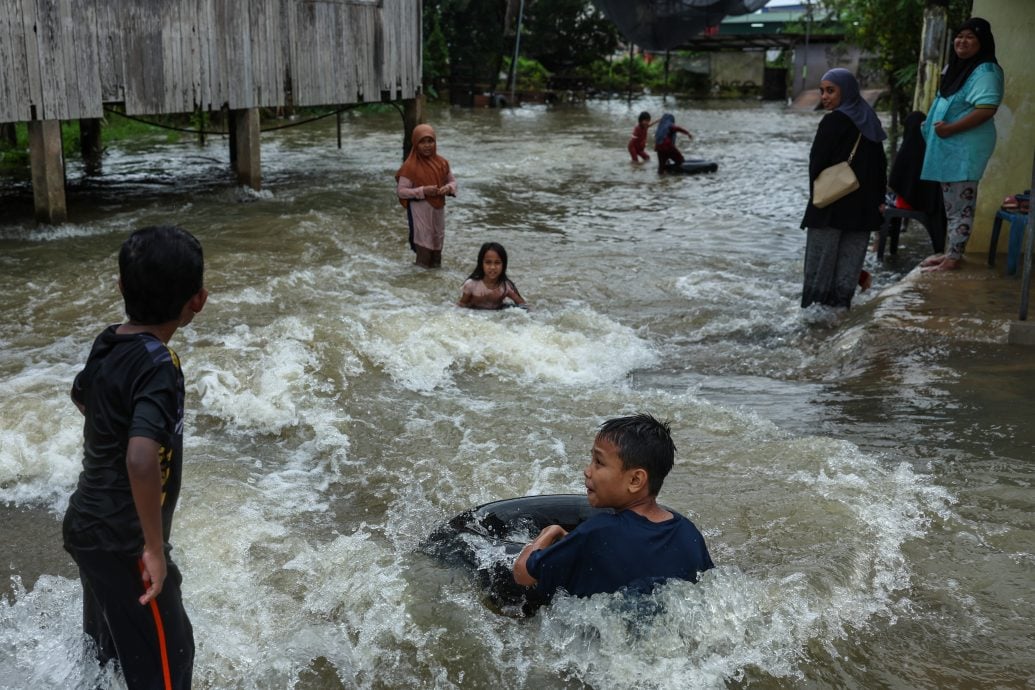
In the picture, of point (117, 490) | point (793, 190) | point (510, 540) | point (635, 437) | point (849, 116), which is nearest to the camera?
point (117, 490)

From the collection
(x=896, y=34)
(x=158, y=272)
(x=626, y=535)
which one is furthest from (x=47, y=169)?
(x=896, y=34)

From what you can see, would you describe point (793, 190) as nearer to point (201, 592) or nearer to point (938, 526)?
point (938, 526)

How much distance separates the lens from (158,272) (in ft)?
8.45

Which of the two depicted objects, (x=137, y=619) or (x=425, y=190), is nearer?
(x=137, y=619)

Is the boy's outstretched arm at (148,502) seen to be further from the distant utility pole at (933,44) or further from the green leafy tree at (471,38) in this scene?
the green leafy tree at (471,38)

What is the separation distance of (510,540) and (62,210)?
8.88 m

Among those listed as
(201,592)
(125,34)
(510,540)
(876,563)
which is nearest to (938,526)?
(876,563)

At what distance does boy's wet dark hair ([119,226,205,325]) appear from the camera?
257 cm

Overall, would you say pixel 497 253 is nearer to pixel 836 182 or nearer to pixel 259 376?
pixel 259 376

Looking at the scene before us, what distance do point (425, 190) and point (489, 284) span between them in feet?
5.62

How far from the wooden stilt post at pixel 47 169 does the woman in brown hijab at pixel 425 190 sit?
12.5 ft

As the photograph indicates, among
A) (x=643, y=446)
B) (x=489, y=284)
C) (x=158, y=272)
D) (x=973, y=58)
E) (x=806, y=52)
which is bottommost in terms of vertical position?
(x=489, y=284)

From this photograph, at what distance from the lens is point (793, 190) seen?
15461mm

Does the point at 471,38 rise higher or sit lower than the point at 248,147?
higher
